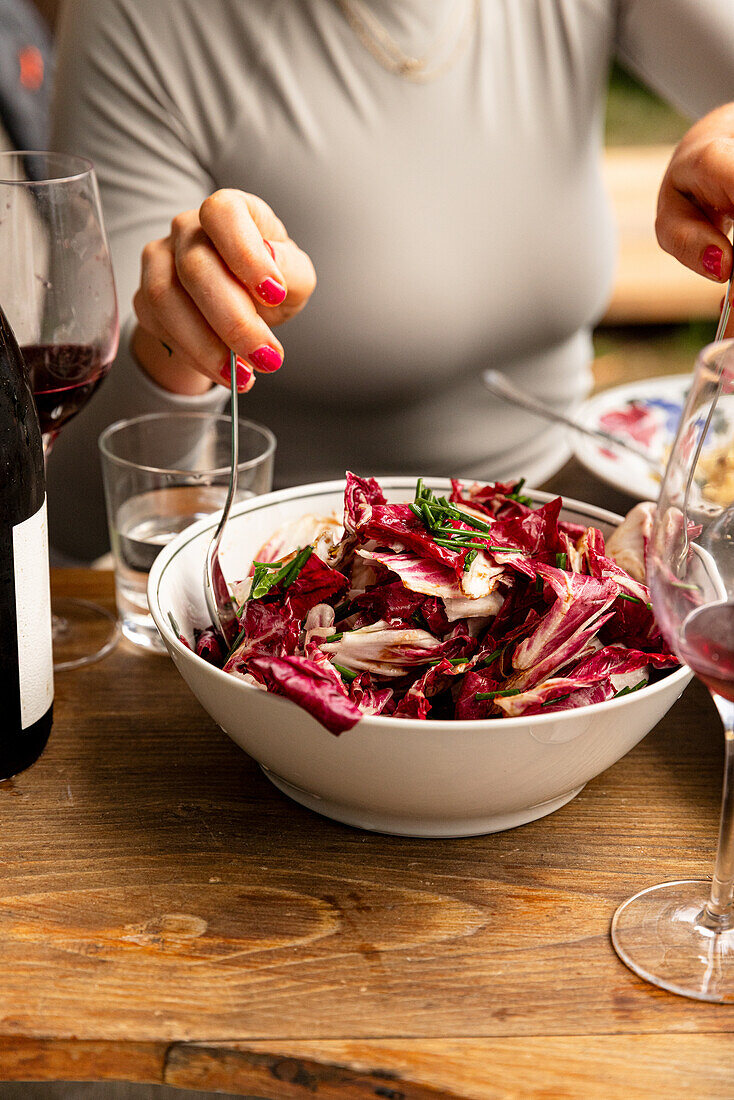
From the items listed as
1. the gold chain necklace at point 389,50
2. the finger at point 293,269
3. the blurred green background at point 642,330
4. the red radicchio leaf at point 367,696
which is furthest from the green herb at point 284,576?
the blurred green background at point 642,330

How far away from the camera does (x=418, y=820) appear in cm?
65

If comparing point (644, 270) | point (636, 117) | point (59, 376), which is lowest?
point (644, 270)

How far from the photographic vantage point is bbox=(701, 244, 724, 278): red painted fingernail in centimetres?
79

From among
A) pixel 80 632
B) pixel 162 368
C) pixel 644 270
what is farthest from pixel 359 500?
pixel 644 270

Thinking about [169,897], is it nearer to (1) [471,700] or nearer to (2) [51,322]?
(1) [471,700]

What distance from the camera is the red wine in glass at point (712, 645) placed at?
1.64ft

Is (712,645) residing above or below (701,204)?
below

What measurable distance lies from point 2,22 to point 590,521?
1834mm

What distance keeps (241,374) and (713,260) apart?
0.37 metres

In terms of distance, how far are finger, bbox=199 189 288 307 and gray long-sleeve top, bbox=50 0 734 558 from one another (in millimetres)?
450

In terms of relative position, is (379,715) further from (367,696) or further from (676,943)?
(676,943)

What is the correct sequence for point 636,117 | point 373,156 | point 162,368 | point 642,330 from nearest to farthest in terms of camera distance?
1. point 162,368
2. point 373,156
3. point 642,330
4. point 636,117

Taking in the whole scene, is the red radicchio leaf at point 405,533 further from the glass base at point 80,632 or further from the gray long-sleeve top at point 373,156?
the gray long-sleeve top at point 373,156

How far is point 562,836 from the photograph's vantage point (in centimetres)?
69
